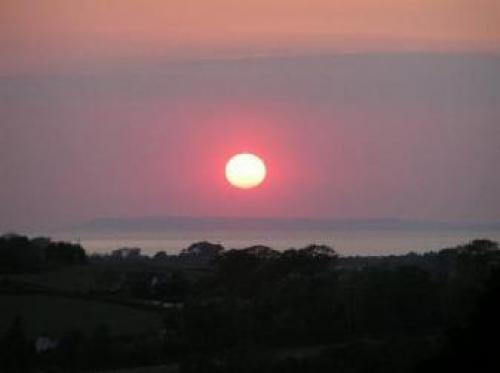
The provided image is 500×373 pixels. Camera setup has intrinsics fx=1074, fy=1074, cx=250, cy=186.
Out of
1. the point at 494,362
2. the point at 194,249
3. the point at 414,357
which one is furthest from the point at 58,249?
the point at 494,362

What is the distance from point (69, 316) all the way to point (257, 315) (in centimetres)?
537

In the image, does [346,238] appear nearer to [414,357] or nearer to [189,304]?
[189,304]

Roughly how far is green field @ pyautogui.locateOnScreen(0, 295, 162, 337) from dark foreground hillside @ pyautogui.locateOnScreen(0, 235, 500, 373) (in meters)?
0.05

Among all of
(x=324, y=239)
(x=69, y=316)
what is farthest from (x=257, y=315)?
(x=324, y=239)

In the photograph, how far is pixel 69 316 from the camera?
2880 centimetres

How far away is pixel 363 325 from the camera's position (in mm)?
26219

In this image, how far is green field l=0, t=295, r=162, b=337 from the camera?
26750mm

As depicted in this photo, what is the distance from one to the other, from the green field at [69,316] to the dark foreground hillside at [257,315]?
51mm

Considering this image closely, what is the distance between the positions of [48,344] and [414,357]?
960cm

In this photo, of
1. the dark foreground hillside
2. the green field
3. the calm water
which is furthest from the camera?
the calm water

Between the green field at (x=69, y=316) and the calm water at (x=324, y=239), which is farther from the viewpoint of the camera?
the calm water at (x=324, y=239)

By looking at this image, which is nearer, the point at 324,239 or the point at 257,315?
the point at 257,315

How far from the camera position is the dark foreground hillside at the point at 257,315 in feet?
64.4

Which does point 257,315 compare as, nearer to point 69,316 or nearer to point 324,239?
point 69,316
